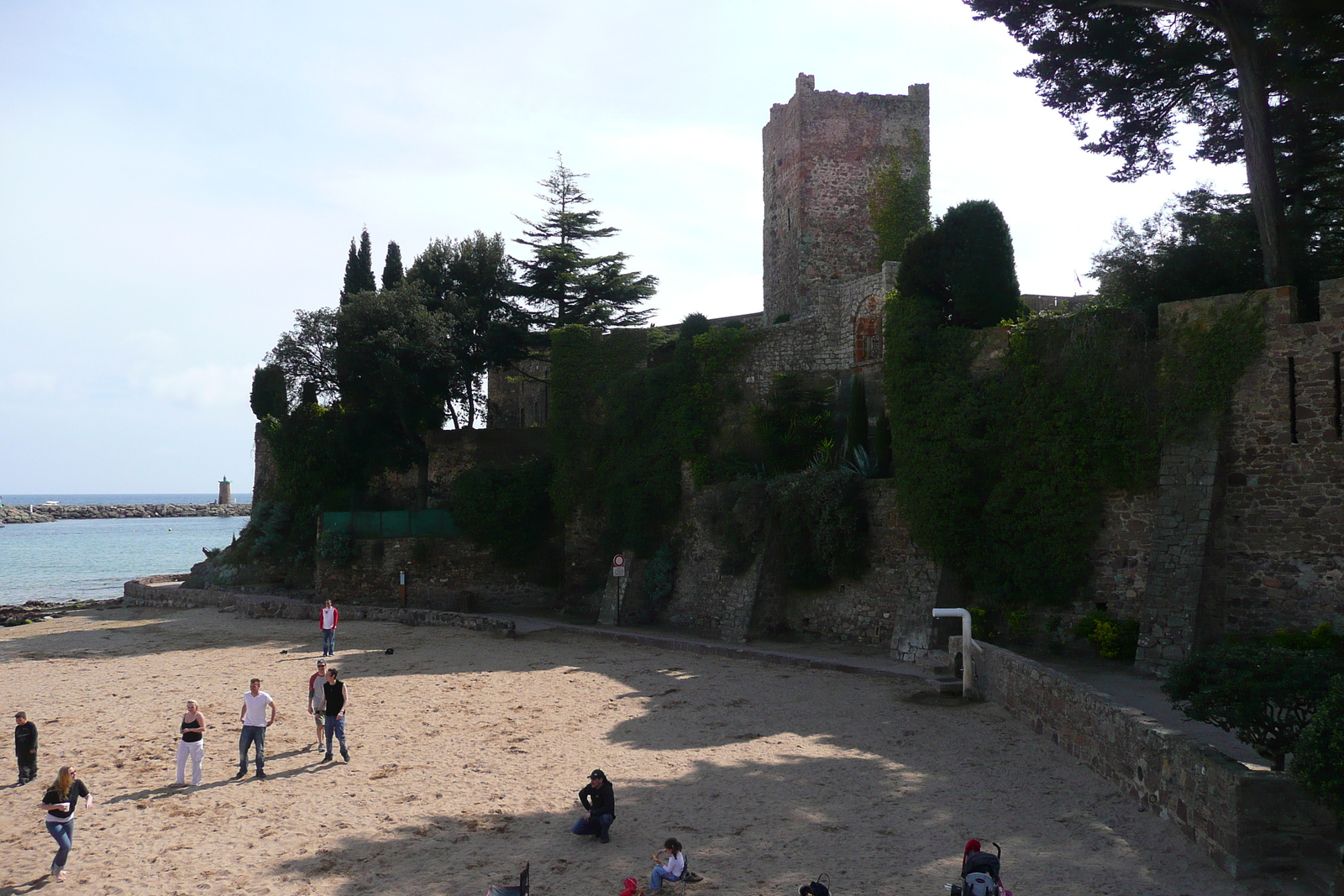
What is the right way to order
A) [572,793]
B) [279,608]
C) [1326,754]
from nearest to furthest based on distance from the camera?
[1326,754]
[572,793]
[279,608]

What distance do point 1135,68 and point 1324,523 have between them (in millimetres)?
8561

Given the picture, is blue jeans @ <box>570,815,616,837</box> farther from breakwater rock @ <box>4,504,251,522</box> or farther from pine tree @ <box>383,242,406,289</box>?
breakwater rock @ <box>4,504,251,522</box>

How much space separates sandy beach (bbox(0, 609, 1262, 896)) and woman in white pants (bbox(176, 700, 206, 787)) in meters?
0.20

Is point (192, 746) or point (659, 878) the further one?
point (192, 746)

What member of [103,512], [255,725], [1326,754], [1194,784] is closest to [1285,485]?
[1194,784]

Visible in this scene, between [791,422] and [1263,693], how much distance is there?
14.3 meters

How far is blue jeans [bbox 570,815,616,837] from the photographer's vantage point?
8.57m

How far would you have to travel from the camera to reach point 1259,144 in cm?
1438

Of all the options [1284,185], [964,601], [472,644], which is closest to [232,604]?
[472,644]

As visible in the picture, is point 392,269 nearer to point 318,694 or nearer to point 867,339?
point 867,339

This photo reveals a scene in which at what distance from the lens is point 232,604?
27.3 metres

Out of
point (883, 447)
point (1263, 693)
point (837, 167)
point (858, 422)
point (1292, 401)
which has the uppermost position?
point (837, 167)

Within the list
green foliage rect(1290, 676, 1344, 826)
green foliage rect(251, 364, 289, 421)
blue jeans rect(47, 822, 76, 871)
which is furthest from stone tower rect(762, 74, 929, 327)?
blue jeans rect(47, 822, 76, 871)

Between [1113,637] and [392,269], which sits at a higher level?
[392,269]
